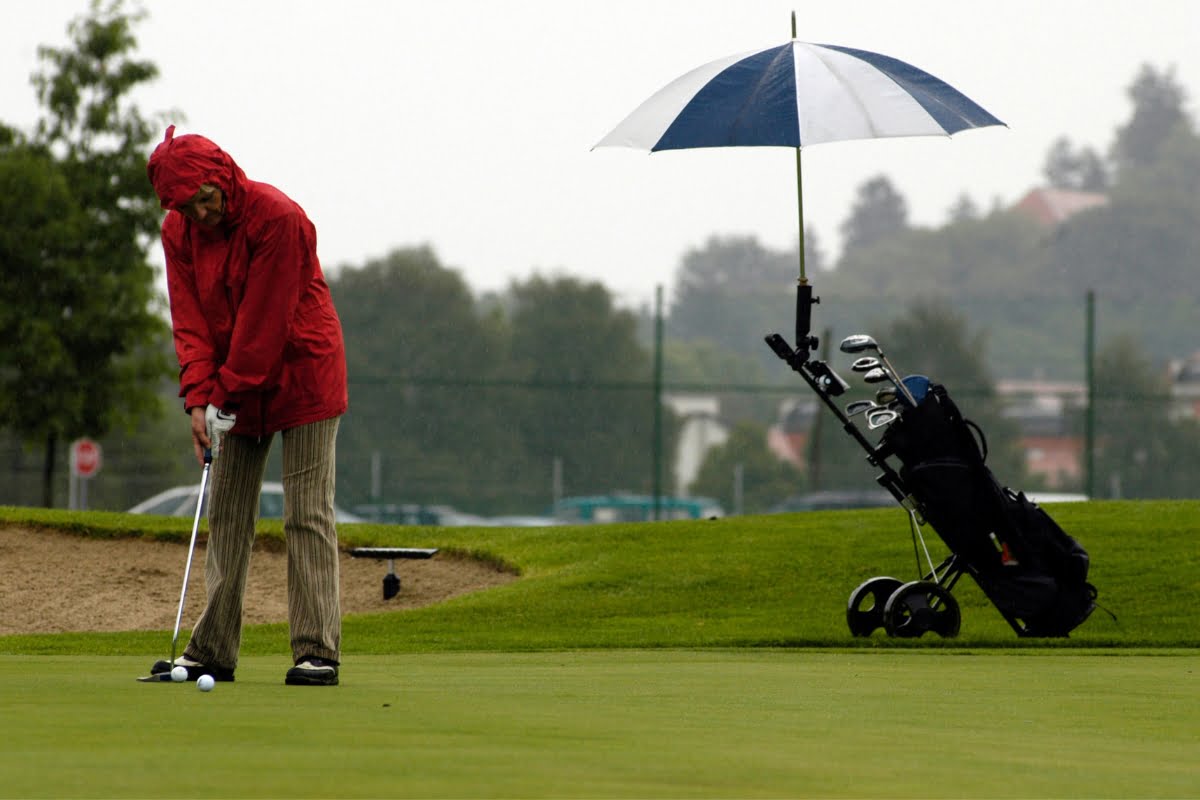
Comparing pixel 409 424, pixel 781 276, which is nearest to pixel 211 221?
pixel 409 424

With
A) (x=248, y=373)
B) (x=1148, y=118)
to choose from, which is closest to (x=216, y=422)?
(x=248, y=373)

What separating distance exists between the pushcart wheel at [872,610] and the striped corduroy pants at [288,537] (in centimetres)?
418

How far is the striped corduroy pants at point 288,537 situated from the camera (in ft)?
21.8

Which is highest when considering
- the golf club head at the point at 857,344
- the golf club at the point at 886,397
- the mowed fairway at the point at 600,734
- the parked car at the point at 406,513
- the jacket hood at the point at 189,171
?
the jacket hood at the point at 189,171

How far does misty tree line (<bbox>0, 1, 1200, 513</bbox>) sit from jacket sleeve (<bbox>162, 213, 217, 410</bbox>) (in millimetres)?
17804

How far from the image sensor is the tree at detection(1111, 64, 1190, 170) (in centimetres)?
18625

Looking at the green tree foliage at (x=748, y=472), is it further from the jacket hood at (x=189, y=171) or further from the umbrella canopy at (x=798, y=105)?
the jacket hood at (x=189, y=171)

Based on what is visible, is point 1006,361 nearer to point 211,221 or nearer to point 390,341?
point 390,341

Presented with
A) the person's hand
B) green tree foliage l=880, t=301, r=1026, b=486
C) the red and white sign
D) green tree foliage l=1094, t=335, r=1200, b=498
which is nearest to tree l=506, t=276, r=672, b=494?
the red and white sign

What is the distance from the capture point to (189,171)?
6.41 meters

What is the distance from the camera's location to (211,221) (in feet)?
21.4

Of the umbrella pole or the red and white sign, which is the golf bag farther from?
the red and white sign

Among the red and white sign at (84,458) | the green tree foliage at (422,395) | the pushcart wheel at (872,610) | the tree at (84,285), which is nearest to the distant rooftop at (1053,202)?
the green tree foliage at (422,395)

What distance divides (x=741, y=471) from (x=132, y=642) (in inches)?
1119
